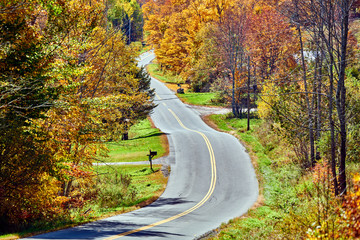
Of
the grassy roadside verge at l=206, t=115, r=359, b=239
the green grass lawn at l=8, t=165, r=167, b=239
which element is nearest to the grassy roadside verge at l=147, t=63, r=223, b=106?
the grassy roadside verge at l=206, t=115, r=359, b=239

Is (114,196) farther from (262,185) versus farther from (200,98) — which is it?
(200,98)

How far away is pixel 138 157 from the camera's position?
38.0m

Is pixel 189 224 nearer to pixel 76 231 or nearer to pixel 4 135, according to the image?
pixel 76 231

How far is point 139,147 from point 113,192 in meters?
17.6

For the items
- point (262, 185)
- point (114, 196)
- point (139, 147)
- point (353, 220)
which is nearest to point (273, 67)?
point (139, 147)

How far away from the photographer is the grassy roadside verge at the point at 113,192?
1570 cm

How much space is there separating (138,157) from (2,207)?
2326 cm

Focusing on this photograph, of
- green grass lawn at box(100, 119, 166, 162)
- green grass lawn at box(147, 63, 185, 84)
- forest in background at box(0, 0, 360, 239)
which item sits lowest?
green grass lawn at box(100, 119, 166, 162)

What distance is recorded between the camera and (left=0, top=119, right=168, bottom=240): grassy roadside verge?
51.5 feet

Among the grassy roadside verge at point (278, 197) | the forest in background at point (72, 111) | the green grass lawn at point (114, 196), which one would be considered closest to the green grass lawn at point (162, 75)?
the grassy roadside verge at point (278, 197)

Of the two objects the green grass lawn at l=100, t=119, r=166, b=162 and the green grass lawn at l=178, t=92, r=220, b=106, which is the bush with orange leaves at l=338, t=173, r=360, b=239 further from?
the green grass lawn at l=178, t=92, r=220, b=106

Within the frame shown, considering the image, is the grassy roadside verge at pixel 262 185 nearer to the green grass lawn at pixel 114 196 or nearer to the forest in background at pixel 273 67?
the forest in background at pixel 273 67

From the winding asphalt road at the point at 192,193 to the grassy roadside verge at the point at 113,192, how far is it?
825 mm

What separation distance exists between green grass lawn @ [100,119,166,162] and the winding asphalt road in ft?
4.52
